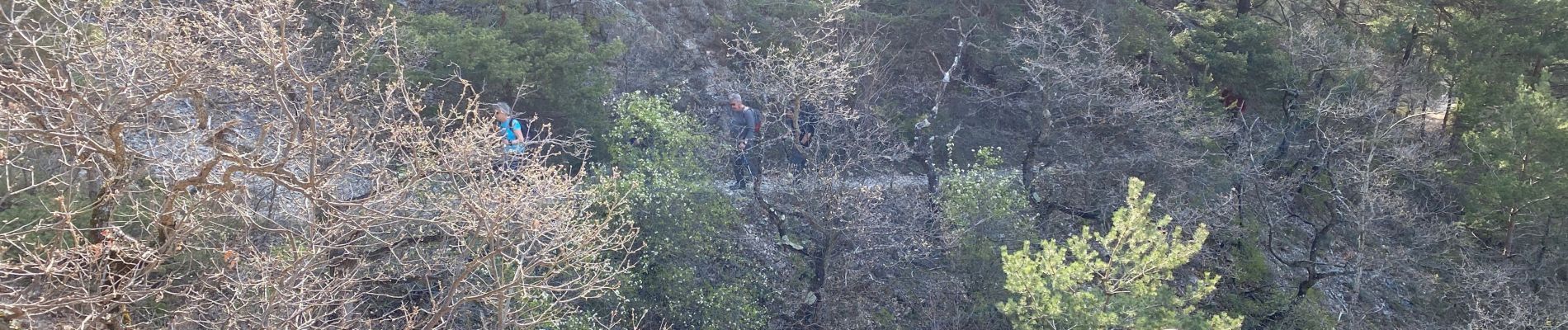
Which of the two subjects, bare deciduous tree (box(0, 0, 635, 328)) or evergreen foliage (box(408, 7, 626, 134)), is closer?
bare deciduous tree (box(0, 0, 635, 328))

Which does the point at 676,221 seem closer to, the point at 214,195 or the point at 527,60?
the point at 527,60

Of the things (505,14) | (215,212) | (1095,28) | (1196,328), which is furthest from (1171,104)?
(215,212)

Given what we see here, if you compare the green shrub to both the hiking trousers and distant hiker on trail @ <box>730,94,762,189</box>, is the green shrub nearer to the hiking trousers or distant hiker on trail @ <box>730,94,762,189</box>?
distant hiker on trail @ <box>730,94,762,189</box>

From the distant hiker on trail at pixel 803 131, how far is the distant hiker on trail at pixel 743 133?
0.58 meters

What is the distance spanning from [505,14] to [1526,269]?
56.6 feet

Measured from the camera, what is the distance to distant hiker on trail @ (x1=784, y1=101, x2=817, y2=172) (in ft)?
49.3

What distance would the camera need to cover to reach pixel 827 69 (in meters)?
14.3

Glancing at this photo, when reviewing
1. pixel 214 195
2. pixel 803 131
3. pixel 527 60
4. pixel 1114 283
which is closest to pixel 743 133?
pixel 803 131

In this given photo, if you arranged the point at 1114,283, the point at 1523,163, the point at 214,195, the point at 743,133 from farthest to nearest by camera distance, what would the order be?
the point at 1523,163, the point at 743,133, the point at 1114,283, the point at 214,195

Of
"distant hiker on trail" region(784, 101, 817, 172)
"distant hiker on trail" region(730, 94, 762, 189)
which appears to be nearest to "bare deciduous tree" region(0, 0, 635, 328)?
"distant hiker on trail" region(730, 94, 762, 189)

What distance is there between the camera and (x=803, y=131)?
1546cm

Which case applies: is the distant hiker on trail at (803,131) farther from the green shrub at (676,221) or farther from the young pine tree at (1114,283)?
the young pine tree at (1114,283)

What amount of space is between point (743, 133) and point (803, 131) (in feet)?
3.41

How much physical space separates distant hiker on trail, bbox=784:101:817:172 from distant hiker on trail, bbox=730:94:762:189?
577 mm
